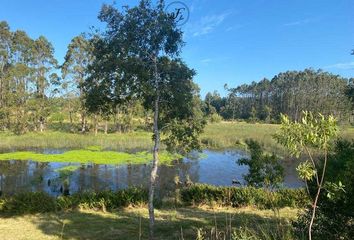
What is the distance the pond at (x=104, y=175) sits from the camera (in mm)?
25766

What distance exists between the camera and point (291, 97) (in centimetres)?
10175

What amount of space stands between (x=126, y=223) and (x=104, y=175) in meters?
15.4

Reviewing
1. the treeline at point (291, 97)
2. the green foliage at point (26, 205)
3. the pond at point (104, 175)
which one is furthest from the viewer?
the treeline at point (291, 97)

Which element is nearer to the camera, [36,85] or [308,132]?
[308,132]

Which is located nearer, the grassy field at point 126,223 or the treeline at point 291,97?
the grassy field at point 126,223

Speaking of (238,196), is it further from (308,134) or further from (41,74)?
(41,74)

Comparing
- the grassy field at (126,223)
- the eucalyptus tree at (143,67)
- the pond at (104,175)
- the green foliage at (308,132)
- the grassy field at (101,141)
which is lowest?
the pond at (104,175)

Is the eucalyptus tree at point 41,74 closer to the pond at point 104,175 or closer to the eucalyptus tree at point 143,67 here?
the pond at point 104,175

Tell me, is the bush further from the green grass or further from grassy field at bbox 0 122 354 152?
grassy field at bbox 0 122 354 152

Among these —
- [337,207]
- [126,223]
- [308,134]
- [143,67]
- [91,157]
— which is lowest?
[126,223]

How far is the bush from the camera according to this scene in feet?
57.3

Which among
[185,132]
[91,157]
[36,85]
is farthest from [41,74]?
[185,132]

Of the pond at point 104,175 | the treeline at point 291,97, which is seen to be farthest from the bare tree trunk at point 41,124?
the treeline at point 291,97

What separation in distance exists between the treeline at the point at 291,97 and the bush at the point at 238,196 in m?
66.8
